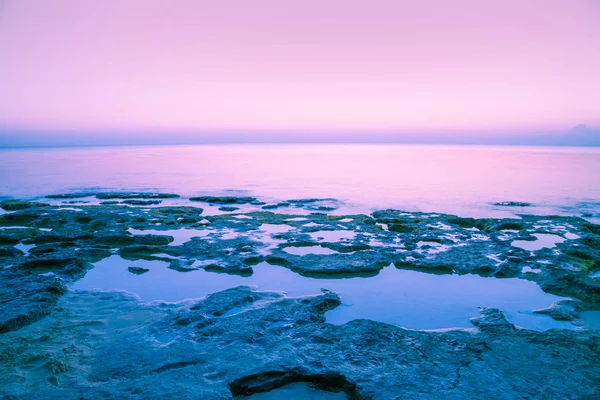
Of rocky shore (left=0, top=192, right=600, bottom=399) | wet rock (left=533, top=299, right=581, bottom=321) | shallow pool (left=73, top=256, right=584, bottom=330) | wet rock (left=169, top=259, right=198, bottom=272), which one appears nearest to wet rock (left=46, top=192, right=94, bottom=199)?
rocky shore (left=0, top=192, right=600, bottom=399)

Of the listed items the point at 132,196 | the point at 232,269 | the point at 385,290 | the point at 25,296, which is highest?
the point at 132,196

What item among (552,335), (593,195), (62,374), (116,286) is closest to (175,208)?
(116,286)

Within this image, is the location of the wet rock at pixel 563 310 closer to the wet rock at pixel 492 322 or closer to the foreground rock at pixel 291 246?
the foreground rock at pixel 291 246

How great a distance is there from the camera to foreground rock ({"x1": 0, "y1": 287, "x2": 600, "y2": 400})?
3.32 m

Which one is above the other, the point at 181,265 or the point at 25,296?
the point at 25,296

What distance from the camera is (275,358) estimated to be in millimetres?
3805

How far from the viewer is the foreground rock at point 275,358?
332cm

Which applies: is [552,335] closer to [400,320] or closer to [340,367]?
[400,320]

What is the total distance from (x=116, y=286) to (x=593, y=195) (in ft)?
66.5

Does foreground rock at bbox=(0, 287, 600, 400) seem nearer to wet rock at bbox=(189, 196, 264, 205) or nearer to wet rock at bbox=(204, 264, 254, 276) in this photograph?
wet rock at bbox=(204, 264, 254, 276)

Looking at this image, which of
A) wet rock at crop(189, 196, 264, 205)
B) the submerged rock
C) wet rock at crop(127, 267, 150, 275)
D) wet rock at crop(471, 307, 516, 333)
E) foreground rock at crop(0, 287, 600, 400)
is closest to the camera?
foreground rock at crop(0, 287, 600, 400)

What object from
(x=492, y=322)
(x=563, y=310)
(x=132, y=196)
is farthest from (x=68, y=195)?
(x=563, y=310)

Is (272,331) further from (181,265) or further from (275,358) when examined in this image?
(181,265)

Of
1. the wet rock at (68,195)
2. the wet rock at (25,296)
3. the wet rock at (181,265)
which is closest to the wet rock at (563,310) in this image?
the wet rock at (181,265)
